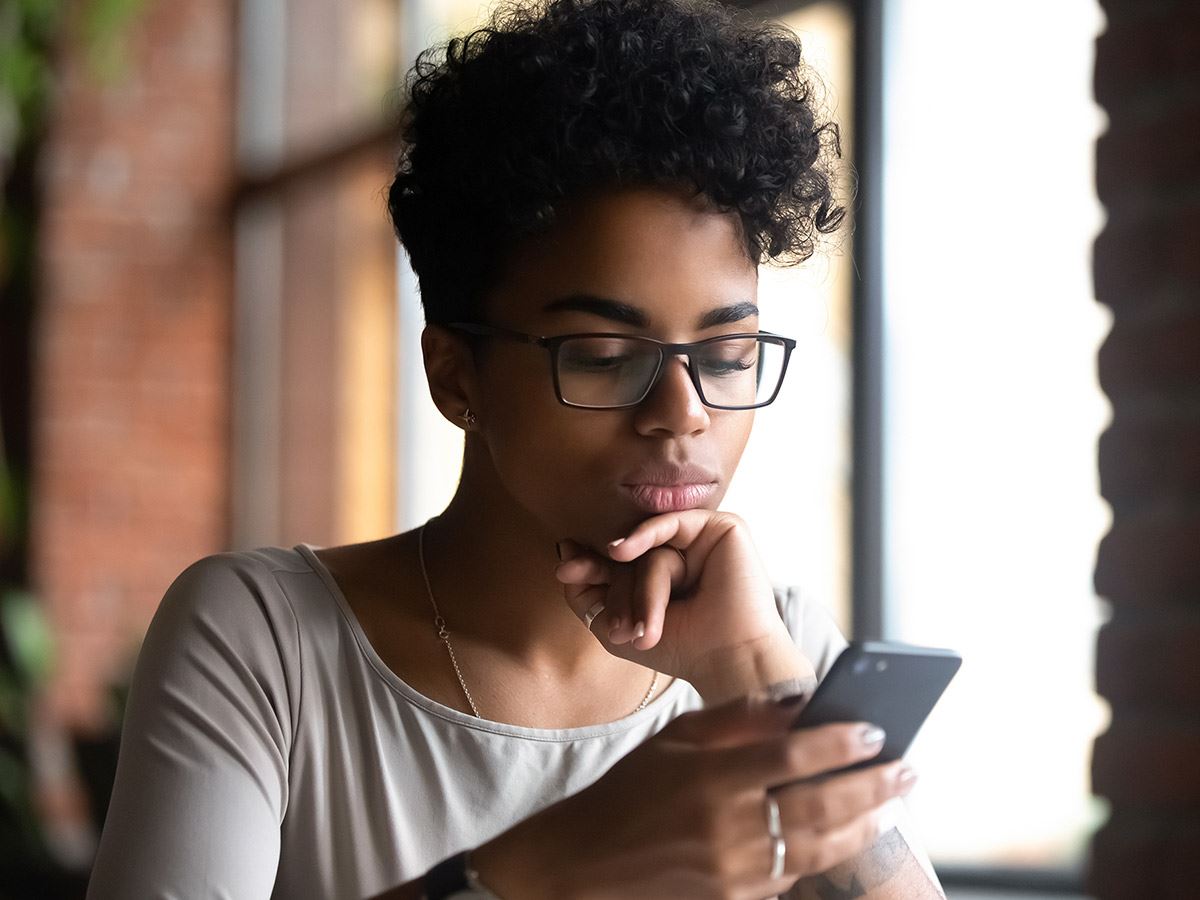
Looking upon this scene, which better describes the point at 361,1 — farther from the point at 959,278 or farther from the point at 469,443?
the point at 469,443

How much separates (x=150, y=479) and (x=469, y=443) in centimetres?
386

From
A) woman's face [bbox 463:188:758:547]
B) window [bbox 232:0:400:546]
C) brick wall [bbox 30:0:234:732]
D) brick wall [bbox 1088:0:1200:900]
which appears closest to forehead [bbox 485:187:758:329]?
woman's face [bbox 463:188:758:547]

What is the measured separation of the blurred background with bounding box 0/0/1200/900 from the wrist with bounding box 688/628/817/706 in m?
0.47

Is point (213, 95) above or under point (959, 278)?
above

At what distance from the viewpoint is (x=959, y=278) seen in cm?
295

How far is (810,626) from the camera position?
1.76 metres

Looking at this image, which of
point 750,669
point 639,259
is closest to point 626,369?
point 639,259

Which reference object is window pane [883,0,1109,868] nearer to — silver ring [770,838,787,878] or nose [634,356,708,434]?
nose [634,356,708,434]

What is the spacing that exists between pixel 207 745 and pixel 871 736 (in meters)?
0.65

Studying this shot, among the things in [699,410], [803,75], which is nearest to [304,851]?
[699,410]

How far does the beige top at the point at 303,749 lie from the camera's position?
4.37 ft

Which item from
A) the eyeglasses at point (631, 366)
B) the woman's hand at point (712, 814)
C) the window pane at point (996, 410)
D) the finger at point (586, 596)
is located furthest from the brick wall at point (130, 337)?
the woman's hand at point (712, 814)

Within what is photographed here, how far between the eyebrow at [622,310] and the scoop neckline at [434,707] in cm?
39

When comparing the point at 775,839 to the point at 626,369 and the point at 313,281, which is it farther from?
the point at 313,281
